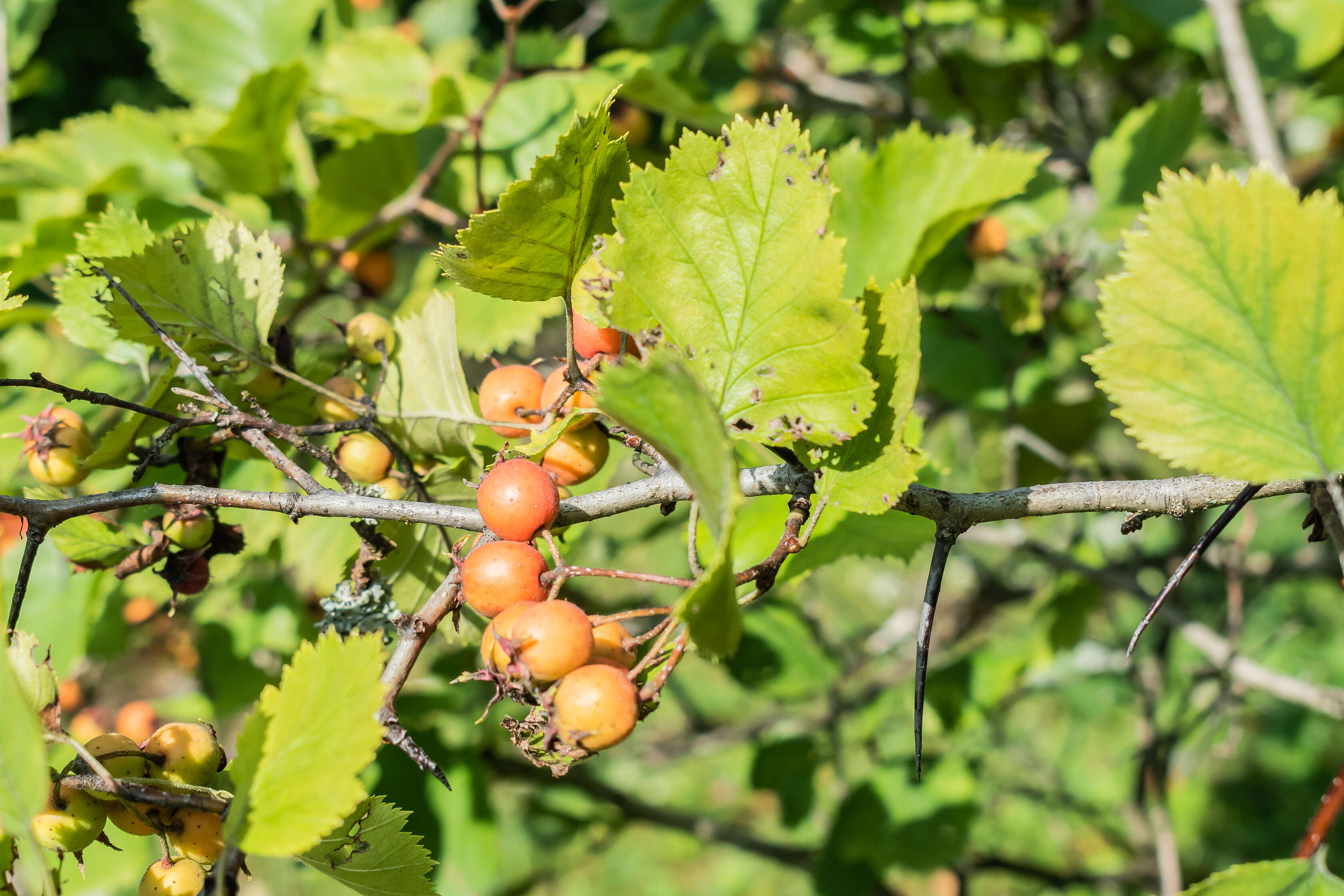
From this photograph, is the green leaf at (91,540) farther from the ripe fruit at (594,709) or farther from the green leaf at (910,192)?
the green leaf at (910,192)

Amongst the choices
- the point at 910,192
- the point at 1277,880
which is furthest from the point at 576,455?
the point at 910,192

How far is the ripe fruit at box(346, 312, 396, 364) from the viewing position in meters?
1.15

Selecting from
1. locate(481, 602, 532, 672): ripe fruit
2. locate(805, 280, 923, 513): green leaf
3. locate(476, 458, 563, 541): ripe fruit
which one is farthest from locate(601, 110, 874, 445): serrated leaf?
locate(481, 602, 532, 672): ripe fruit

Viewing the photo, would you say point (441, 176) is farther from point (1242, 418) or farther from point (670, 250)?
point (1242, 418)

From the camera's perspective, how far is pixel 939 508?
32.5 inches

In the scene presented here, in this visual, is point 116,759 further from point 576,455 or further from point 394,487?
point 576,455

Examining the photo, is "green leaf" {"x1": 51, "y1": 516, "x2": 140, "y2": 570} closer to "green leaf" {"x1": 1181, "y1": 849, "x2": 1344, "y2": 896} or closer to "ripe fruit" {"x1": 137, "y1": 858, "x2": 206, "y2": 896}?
"ripe fruit" {"x1": 137, "y1": 858, "x2": 206, "y2": 896}

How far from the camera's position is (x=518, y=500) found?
78 cm

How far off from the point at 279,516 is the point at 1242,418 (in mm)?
1267

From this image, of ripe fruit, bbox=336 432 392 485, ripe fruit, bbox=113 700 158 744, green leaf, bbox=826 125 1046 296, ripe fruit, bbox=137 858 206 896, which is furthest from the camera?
ripe fruit, bbox=113 700 158 744

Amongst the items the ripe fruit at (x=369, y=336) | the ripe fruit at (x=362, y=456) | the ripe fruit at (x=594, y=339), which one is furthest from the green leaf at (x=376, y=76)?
the ripe fruit at (x=594, y=339)

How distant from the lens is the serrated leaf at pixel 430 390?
108cm

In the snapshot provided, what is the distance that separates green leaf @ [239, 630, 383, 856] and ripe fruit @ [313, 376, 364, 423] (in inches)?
16.4

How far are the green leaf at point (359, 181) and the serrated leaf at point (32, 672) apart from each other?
0.99m
